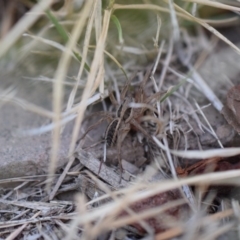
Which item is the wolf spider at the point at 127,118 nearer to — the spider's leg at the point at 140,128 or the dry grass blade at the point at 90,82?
the spider's leg at the point at 140,128

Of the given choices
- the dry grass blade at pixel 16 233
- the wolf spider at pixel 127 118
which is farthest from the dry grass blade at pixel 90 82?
the dry grass blade at pixel 16 233

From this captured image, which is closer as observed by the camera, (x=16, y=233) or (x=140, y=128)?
(x=16, y=233)

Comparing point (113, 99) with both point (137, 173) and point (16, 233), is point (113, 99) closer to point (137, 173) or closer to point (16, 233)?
point (137, 173)

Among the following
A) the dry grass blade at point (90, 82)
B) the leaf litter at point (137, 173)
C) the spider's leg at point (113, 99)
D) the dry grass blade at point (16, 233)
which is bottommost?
the dry grass blade at point (16, 233)

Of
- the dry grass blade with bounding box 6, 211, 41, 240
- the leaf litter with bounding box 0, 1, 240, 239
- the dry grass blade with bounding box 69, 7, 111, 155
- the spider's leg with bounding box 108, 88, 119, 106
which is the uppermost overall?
the dry grass blade with bounding box 69, 7, 111, 155

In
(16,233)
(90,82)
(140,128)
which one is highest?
(90,82)

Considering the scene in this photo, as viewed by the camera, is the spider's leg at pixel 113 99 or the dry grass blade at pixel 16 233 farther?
the spider's leg at pixel 113 99

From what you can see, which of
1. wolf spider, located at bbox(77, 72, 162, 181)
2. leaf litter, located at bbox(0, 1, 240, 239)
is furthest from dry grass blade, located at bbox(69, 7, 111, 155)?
wolf spider, located at bbox(77, 72, 162, 181)

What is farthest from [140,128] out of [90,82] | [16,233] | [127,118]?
[16,233]

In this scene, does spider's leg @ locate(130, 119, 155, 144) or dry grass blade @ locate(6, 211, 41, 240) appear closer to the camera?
dry grass blade @ locate(6, 211, 41, 240)

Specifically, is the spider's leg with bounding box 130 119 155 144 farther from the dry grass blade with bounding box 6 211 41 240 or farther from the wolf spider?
the dry grass blade with bounding box 6 211 41 240

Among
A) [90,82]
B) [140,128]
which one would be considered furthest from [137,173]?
[90,82]

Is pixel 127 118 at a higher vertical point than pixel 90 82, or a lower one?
lower

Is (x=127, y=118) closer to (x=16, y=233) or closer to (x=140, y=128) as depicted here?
(x=140, y=128)
